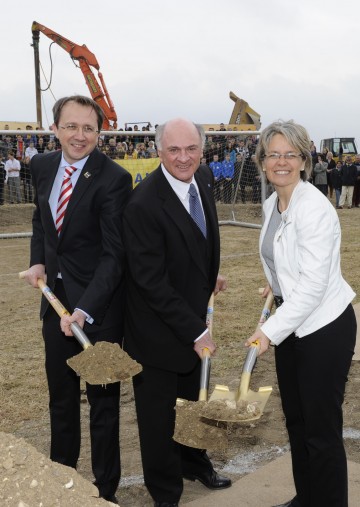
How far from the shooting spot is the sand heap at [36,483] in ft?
6.76

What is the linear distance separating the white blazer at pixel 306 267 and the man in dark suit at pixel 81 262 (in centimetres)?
84

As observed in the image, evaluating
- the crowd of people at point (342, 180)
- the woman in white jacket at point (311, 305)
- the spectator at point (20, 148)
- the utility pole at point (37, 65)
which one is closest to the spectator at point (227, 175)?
the spectator at point (20, 148)

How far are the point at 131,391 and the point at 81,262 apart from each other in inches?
79.5

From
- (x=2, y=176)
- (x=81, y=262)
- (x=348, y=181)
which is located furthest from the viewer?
(x=348, y=181)

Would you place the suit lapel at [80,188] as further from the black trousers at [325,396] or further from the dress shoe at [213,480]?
the dress shoe at [213,480]

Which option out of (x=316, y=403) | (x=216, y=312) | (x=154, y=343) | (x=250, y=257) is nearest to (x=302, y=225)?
(x=316, y=403)

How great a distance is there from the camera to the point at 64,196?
3.37m

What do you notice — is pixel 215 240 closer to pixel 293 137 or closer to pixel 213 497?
pixel 293 137

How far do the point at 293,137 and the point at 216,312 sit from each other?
192 inches

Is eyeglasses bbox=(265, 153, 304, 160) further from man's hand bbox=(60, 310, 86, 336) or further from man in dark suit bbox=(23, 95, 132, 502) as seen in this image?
man's hand bbox=(60, 310, 86, 336)

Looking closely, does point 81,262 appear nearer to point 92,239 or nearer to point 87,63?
point 92,239

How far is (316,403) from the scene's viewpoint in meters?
2.84

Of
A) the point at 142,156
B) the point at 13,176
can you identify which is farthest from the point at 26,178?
the point at 142,156

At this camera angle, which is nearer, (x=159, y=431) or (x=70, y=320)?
(x=70, y=320)
